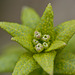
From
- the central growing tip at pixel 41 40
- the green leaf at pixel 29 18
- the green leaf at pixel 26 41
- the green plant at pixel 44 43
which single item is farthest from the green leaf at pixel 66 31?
the green leaf at pixel 29 18

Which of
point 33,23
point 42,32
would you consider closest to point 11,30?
point 42,32

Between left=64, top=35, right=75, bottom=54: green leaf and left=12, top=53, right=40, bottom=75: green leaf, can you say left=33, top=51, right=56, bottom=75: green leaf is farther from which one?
left=64, top=35, right=75, bottom=54: green leaf

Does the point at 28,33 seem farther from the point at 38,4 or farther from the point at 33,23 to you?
the point at 38,4

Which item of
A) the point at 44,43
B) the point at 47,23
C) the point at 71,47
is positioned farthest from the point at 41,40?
the point at 71,47

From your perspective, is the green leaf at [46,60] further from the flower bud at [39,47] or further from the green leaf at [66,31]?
the green leaf at [66,31]

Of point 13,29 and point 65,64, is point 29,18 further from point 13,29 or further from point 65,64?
point 65,64

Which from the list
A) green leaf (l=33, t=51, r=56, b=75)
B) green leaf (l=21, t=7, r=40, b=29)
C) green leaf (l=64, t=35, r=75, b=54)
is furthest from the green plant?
green leaf (l=21, t=7, r=40, b=29)
